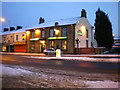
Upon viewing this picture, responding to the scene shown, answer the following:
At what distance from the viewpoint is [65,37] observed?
37.7 m

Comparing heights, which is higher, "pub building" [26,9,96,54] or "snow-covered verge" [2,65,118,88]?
"pub building" [26,9,96,54]

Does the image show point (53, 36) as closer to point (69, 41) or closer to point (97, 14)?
point (69, 41)

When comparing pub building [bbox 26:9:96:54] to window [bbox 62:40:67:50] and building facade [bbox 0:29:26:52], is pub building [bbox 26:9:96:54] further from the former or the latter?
building facade [bbox 0:29:26:52]

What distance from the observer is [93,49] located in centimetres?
3516

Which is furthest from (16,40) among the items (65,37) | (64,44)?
(65,37)

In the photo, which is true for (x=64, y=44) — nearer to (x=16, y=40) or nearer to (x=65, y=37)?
(x=65, y=37)

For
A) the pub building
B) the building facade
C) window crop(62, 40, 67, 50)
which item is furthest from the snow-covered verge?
the building facade

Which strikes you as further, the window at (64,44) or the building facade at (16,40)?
the building facade at (16,40)

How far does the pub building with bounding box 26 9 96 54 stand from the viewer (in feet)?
120

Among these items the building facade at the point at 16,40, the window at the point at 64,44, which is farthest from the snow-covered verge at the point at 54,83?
the building facade at the point at 16,40

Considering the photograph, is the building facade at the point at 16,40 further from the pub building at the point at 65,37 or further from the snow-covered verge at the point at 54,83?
the snow-covered verge at the point at 54,83

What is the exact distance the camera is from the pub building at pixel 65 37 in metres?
36.7

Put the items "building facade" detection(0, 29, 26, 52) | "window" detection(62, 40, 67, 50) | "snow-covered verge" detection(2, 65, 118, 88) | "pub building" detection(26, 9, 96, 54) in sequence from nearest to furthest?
1. "snow-covered verge" detection(2, 65, 118, 88)
2. "pub building" detection(26, 9, 96, 54)
3. "window" detection(62, 40, 67, 50)
4. "building facade" detection(0, 29, 26, 52)

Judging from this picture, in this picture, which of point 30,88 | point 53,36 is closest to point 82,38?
point 53,36
